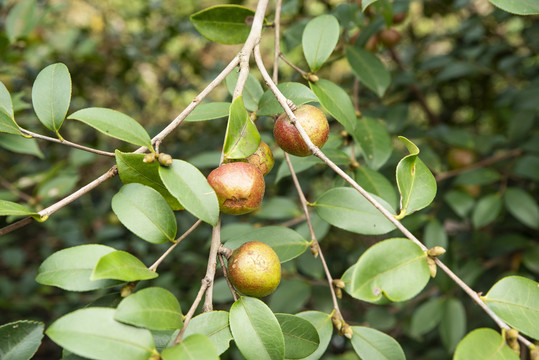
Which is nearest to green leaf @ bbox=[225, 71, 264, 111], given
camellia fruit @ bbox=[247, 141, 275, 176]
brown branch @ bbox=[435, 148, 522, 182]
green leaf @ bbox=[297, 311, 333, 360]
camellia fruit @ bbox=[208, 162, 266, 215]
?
camellia fruit @ bbox=[247, 141, 275, 176]

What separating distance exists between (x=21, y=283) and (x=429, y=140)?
7.08 ft

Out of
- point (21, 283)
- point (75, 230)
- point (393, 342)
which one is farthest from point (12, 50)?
point (393, 342)

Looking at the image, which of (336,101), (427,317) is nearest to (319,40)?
(336,101)

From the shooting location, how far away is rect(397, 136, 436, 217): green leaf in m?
Result: 0.78

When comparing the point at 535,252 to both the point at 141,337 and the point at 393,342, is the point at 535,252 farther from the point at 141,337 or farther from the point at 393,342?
the point at 141,337

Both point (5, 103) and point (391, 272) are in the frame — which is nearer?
point (391, 272)

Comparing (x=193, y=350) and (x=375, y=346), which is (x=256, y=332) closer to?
(x=193, y=350)

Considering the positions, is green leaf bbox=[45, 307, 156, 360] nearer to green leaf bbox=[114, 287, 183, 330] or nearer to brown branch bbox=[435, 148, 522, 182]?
green leaf bbox=[114, 287, 183, 330]

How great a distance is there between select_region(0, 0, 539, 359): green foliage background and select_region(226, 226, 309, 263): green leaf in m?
0.40

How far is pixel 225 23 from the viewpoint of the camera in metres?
1.14

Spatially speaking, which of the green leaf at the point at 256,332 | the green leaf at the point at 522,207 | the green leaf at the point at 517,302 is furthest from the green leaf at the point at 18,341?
the green leaf at the point at 522,207

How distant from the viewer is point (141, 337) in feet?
2.14

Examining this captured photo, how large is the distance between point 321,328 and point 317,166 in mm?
1149

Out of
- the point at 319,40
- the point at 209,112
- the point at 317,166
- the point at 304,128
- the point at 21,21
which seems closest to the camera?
the point at 304,128
